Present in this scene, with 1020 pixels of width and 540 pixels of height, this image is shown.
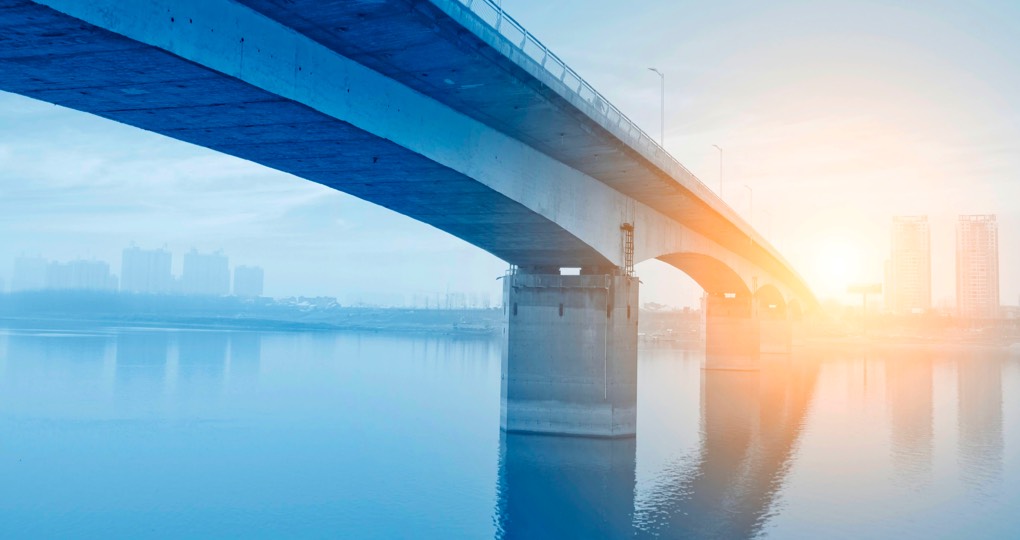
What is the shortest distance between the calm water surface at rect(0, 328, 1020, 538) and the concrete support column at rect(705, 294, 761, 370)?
12722 mm

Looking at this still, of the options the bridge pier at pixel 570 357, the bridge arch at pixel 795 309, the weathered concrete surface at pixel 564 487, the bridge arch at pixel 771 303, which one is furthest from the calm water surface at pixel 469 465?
the bridge arch at pixel 795 309

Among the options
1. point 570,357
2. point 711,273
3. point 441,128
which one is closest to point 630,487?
point 570,357

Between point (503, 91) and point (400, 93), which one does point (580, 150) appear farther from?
point (400, 93)

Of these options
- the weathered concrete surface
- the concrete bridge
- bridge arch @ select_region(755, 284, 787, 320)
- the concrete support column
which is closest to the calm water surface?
the weathered concrete surface

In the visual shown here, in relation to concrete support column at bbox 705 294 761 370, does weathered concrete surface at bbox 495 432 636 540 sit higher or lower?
lower

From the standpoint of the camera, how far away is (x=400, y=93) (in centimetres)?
1828

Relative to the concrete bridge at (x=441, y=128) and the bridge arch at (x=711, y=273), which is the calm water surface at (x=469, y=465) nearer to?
the concrete bridge at (x=441, y=128)

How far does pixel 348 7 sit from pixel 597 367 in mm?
20291

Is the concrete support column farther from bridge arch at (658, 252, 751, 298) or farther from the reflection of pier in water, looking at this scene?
the reflection of pier in water

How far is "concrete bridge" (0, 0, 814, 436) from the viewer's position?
1258 centimetres

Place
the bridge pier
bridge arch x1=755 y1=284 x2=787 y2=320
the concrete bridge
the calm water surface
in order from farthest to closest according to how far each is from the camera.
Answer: bridge arch x1=755 y1=284 x2=787 y2=320
the bridge pier
the calm water surface
the concrete bridge

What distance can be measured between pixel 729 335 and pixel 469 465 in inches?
1863

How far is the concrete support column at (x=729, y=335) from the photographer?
6775cm

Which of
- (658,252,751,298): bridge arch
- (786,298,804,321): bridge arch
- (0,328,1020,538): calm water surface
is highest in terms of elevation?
(658,252,751,298): bridge arch
